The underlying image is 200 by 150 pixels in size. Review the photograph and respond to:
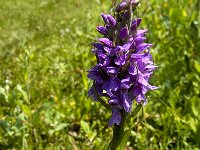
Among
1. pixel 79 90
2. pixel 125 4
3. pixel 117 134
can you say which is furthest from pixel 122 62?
pixel 79 90

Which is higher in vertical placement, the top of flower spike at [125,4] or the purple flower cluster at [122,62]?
the top of flower spike at [125,4]

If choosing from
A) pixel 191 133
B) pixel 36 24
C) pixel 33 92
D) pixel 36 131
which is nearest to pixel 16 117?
pixel 36 131

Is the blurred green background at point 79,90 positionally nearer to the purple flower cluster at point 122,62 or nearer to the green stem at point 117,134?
the purple flower cluster at point 122,62

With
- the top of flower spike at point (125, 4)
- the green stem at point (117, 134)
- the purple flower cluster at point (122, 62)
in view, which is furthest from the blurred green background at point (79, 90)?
the top of flower spike at point (125, 4)

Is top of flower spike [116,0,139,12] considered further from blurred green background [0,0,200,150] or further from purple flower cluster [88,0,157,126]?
blurred green background [0,0,200,150]

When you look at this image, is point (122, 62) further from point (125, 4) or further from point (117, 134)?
point (117, 134)

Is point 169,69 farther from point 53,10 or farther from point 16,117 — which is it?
point 53,10
